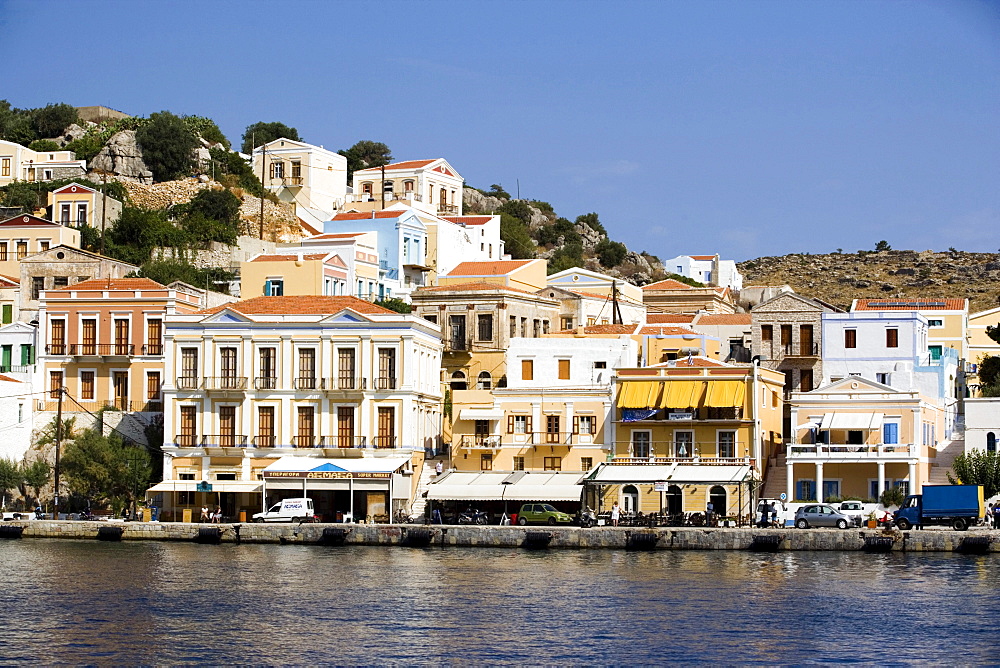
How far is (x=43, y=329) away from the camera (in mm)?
72938

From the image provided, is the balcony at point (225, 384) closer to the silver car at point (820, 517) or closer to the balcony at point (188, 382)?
the balcony at point (188, 382)

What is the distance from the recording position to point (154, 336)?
2852 inches

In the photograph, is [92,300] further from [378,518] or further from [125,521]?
[378,518]

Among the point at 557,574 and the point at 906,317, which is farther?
the point at 906,317

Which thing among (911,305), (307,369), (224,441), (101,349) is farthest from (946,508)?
(101,349)

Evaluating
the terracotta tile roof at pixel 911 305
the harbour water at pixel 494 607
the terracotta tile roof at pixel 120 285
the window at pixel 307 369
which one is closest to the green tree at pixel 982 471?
the harbour water at pixel 494 607

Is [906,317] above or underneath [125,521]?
above

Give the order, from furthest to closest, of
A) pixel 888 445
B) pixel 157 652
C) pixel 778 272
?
pixel 778 272 → pixel 888 445 → pixel 157 652

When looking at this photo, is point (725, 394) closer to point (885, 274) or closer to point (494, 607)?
point (494, 607)

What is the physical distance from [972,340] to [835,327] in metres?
21.0

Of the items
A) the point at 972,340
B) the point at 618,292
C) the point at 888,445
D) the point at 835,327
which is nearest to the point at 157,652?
the point at 888,445

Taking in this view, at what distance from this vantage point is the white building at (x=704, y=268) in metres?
133

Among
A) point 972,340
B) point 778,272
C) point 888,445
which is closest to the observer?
point 888,445

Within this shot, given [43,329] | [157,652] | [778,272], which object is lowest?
[157,652]
